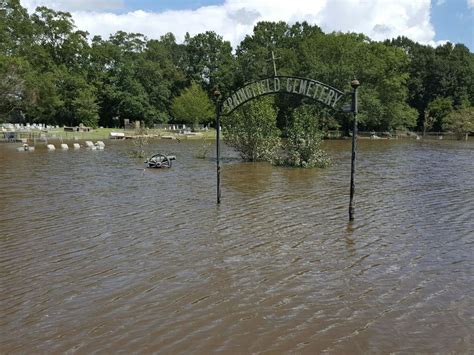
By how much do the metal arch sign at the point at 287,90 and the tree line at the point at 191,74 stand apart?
156ft

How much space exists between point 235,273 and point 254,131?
2347 cm

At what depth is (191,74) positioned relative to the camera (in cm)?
9975

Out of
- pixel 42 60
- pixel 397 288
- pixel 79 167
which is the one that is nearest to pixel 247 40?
pixel 42 60

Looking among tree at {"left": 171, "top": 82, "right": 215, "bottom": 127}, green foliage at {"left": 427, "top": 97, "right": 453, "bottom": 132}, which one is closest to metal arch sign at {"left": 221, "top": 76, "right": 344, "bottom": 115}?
tree at {"left": 171, "top": 82, "right": 215, "bottom": 127}

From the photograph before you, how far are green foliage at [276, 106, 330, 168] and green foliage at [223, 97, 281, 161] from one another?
2550 mm

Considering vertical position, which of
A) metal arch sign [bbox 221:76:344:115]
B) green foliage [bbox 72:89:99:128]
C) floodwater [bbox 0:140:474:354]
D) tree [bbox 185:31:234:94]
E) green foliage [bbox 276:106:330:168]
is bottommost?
floodwater [bbox 0:140:474:354]

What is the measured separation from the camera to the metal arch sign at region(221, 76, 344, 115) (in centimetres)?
1316

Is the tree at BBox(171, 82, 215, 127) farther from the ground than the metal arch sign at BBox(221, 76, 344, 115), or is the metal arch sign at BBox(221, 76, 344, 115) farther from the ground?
the tree at BBox(171, 82, 215, 127)

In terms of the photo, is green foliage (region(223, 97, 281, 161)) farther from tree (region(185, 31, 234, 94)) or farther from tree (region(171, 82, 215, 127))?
tree (region(185, 31, 234, 94))

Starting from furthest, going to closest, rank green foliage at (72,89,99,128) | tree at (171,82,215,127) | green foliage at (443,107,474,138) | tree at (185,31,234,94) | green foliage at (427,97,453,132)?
tree at (185,31,234,94) → green foliage at (427,97,453,132) → tree at (171,82,215,127) → green foliage at (72,89,99,128) → green foliage at (443,107,474,138)

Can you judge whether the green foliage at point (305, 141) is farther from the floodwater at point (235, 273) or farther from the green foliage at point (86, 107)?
the green foliage at point (86, 107)

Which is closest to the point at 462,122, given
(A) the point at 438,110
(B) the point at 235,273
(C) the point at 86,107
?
(A) the point at 438,110

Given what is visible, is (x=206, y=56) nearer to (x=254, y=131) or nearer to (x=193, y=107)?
(x=193, y=107)

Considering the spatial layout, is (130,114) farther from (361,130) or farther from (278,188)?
(278,188)
